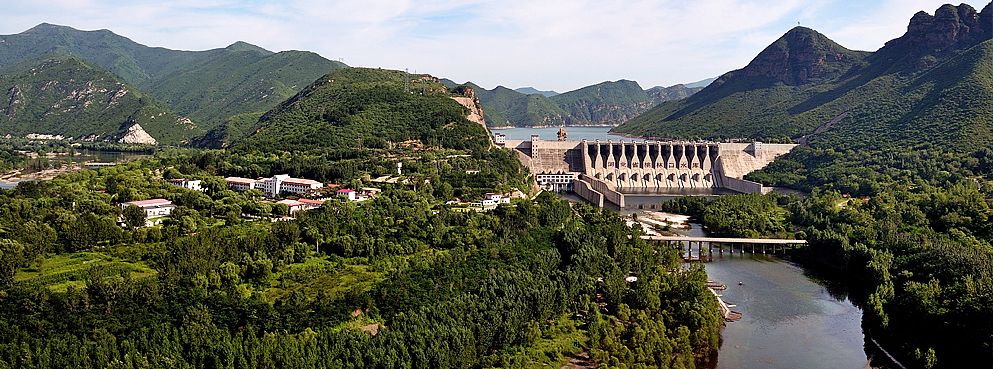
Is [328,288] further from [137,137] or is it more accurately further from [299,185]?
[137,137]

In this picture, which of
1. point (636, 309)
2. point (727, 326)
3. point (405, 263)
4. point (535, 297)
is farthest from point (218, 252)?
point (727, 326)

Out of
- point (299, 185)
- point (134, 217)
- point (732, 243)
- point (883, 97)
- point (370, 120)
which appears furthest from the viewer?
point (883, 97)

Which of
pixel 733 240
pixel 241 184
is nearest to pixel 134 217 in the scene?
pixel 241 184

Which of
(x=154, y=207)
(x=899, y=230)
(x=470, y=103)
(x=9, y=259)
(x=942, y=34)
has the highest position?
(x=942, y=34)

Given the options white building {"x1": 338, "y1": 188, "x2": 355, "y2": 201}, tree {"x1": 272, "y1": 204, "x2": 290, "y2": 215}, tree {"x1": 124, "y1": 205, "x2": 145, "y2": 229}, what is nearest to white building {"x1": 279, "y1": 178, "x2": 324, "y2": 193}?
white building {"x1": 338, "y1": 188, "x2": 355, "y2": 201}

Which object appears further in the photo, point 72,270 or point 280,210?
point 280,210

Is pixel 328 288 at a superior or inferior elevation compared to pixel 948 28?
inferior

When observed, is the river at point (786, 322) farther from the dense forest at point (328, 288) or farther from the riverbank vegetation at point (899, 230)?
the dense forest at point (328, 288)
